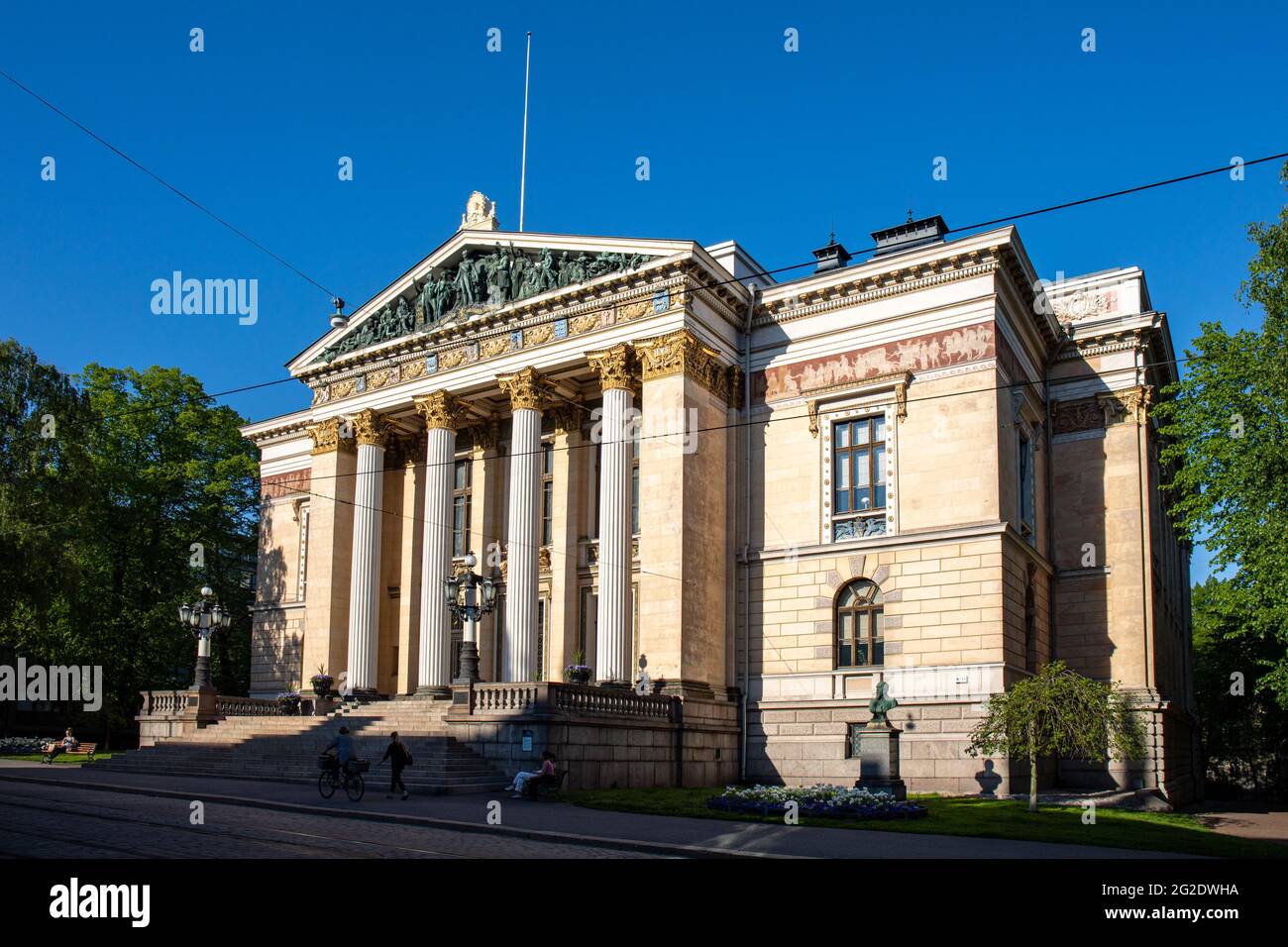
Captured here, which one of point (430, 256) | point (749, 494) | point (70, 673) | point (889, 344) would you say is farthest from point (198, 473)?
point (889, 344)

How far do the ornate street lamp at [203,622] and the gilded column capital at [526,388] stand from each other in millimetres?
11195

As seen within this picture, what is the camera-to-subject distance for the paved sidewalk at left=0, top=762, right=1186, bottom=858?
17.0 m

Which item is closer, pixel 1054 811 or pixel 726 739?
pixel 1054 811

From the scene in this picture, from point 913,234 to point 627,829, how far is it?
29.3 meters

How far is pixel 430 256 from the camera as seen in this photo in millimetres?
40156

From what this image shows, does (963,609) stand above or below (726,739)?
above

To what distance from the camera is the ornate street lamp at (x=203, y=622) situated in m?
36.5

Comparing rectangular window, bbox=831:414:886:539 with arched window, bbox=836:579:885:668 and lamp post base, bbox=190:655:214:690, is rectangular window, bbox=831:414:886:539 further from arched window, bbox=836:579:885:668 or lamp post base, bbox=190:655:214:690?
lamp post base, bbox=190:655:214:690

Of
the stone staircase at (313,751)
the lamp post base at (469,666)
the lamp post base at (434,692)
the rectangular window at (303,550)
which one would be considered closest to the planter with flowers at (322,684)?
the stone staircase at (313,751)

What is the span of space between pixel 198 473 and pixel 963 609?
37.8 meters

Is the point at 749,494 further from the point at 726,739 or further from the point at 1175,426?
the point at 1175,426

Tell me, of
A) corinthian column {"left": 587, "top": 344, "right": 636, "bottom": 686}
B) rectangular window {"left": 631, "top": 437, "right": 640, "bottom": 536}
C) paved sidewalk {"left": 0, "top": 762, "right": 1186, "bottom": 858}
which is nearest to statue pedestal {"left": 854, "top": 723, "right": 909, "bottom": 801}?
paved sidewalk {"left": 0, "top": 762, "right": 1186, "bottom": 858}

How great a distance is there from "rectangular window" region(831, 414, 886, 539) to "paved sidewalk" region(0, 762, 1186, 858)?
44.5 feet
